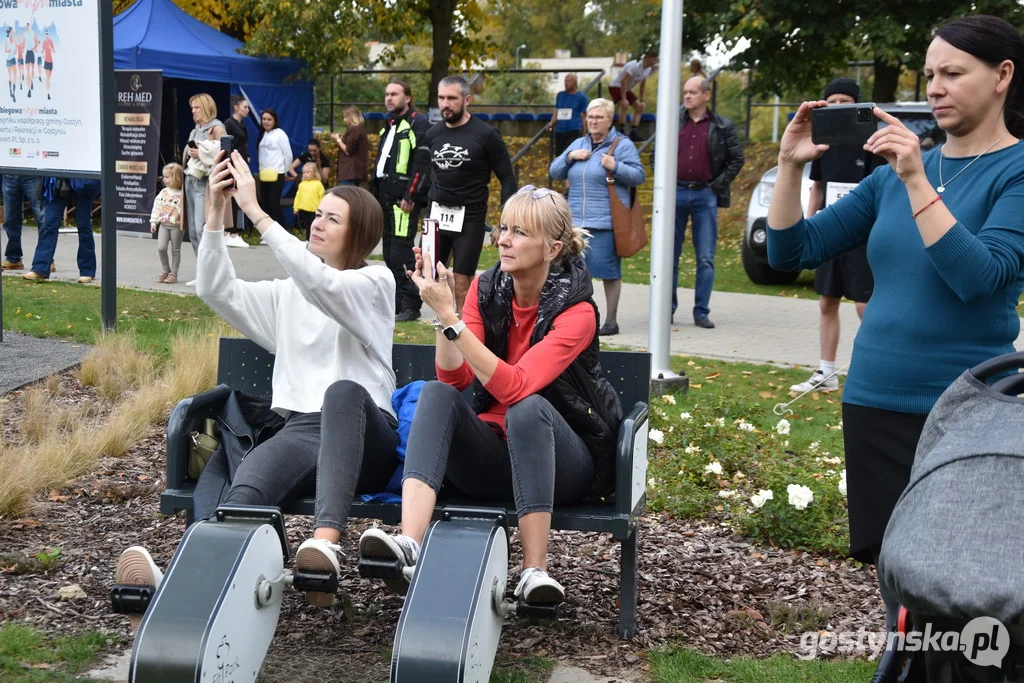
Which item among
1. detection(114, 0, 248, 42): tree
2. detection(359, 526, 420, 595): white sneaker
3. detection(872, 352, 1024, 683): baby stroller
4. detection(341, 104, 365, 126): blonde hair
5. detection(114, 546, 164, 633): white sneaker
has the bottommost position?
detection(114, 546, 164, 633): white sneaker

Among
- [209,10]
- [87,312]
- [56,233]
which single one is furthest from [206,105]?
[209,10]

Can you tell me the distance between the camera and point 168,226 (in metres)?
13.1

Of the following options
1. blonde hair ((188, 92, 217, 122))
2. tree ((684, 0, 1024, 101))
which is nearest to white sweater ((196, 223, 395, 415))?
blonde hair ((188, 92, 217, 122))

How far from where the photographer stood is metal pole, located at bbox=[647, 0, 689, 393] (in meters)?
7.77

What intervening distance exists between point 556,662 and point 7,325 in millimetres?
7013

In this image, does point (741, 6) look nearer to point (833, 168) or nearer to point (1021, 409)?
point (833, 168)

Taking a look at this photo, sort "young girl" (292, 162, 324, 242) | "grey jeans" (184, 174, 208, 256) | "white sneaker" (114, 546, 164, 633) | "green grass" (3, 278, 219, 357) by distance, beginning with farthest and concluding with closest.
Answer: "young girl" (292, 162, 324, 242) → "grey jeans" (184, 174, 208, 256) → "green grass" (3, 278, 219, 357) → "white sneaker" (114, 546, 164, 633)

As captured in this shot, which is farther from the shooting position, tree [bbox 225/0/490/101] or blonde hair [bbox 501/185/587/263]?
tree [bbox 225/0/490/101]

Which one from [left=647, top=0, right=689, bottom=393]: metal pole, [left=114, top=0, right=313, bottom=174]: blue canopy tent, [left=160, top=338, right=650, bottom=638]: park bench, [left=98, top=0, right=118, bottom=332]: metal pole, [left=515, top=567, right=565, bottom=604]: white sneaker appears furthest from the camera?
[left=114, top=0, right=313, bottom=174]: blue canopy tent

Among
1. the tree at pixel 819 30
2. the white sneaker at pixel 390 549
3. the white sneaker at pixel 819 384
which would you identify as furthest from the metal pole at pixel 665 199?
the tree at pixel 819 30

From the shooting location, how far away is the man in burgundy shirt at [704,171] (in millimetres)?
10758

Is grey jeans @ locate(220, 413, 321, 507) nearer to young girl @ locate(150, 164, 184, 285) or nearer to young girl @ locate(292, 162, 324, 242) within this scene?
young girl @ locate(150, 164, 184, 285)

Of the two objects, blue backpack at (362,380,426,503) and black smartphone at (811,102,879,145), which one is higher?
black smartphone at (811,102,879,145)

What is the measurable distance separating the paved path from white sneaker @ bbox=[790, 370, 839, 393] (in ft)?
2.83
